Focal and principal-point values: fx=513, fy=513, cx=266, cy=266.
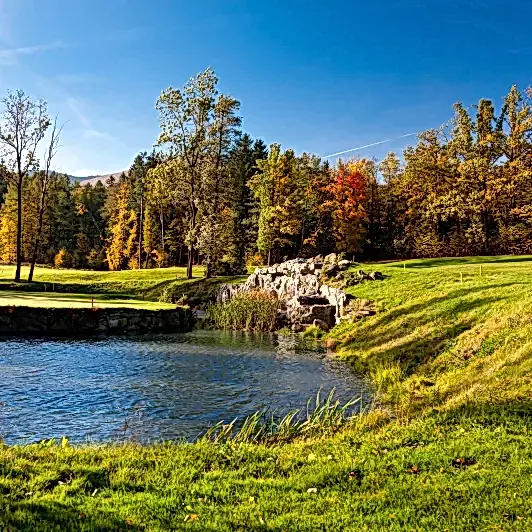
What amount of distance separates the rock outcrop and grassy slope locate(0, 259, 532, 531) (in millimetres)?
13021

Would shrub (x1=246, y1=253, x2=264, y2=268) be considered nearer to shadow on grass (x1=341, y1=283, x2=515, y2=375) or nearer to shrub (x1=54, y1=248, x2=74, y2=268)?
shadow on grass (x1=341, y1=283, x2=515, y2=375)

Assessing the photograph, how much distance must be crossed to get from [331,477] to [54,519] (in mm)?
3316

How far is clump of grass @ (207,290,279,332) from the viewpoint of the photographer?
88.6ft

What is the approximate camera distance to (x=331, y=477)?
6.63 m

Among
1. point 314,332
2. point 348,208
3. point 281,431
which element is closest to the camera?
point 281,431

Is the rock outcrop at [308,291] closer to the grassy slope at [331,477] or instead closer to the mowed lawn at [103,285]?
the mowed lawn at [103,285]

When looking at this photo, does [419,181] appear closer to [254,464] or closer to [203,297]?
[203,297]

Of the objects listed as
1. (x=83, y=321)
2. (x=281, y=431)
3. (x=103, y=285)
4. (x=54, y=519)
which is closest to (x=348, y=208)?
(x=103, y=285)

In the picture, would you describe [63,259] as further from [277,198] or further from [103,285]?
[277,198]

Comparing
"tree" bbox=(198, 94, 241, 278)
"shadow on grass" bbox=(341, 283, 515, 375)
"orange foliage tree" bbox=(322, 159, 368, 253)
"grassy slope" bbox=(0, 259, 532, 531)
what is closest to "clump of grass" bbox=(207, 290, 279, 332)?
"shadow on grass" bbox=(341, 283, 515, 375)

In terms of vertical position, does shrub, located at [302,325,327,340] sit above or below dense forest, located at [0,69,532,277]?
below

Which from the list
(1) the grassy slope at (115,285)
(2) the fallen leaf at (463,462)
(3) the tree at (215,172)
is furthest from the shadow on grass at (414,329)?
(3) the tree at (215,172)

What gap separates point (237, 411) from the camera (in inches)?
457

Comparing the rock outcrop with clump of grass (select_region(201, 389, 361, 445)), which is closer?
clump of grass (select_region(201, 389, 361, 445))
